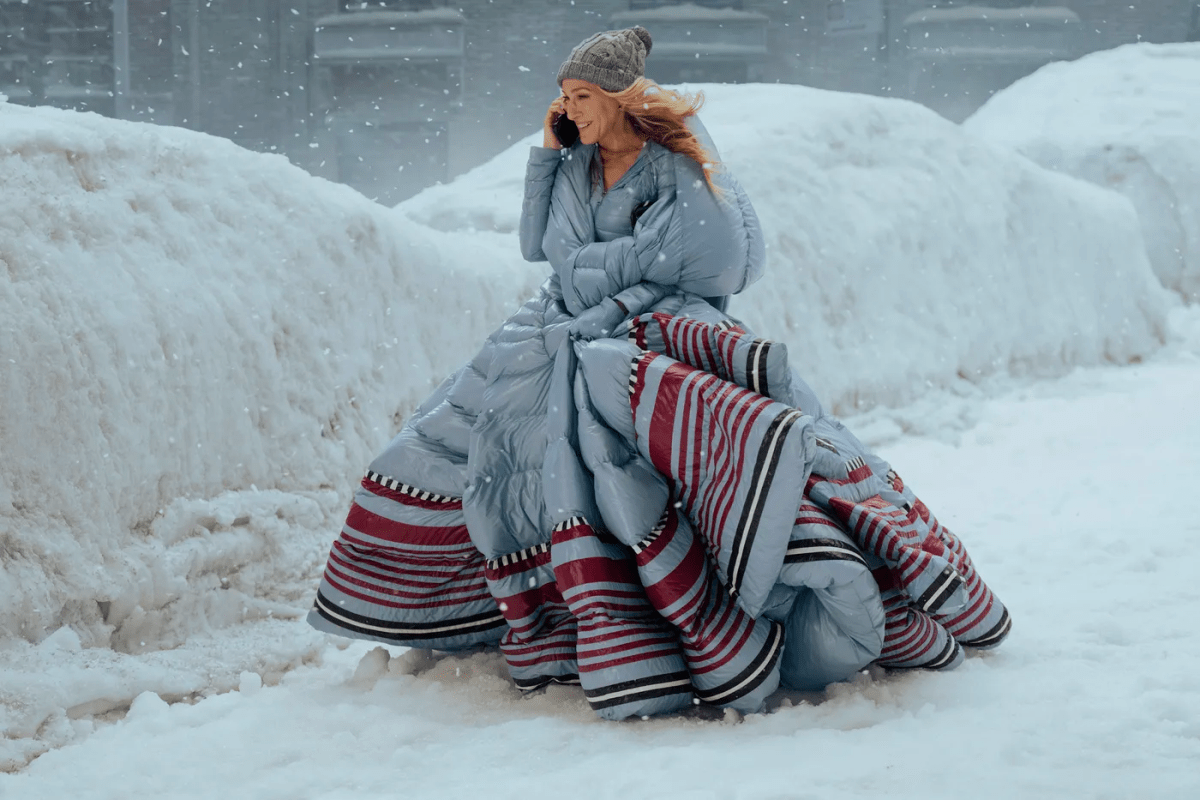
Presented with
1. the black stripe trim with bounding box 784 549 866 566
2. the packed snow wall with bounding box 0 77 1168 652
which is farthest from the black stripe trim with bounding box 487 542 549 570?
the packed snow wall with bounding box 0 77 1168 652

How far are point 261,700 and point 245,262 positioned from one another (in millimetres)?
1554

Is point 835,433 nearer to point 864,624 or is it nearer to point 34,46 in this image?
point 864,624

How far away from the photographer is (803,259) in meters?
5.66

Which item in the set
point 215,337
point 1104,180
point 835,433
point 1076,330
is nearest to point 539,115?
point 1104,180

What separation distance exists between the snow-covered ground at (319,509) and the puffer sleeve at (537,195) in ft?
3.51

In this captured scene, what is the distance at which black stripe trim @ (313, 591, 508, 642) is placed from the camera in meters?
2.58

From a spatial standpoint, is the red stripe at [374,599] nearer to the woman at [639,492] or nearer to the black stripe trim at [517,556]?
the woman at [639,492]

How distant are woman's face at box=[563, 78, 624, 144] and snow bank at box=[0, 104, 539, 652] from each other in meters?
Answer: 1.39

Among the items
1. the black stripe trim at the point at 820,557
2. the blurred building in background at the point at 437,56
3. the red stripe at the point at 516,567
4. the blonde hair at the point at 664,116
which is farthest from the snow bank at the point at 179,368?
the blurred building in background at the point at 437,56

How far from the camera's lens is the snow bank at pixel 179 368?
2766 millimetres

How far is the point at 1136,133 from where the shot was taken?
348 inches

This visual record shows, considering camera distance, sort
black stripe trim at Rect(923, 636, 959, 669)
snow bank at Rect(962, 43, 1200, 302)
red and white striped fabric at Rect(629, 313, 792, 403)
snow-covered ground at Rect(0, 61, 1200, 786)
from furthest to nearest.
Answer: snow bank at Rect(962, 43, 1200, 302), black stripe trim at Rect(923, 636, 959, 669), red and white striped fabric at Rect(629, 313, 792, 403), snow-covered ground at Rect(0, 61, 1200, 786)

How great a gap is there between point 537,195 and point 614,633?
1.14 m

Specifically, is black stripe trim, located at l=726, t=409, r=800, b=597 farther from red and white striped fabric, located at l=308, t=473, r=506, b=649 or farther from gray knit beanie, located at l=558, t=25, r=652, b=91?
gray knit beanie, located at l=558, t=25, r=652, b=91
